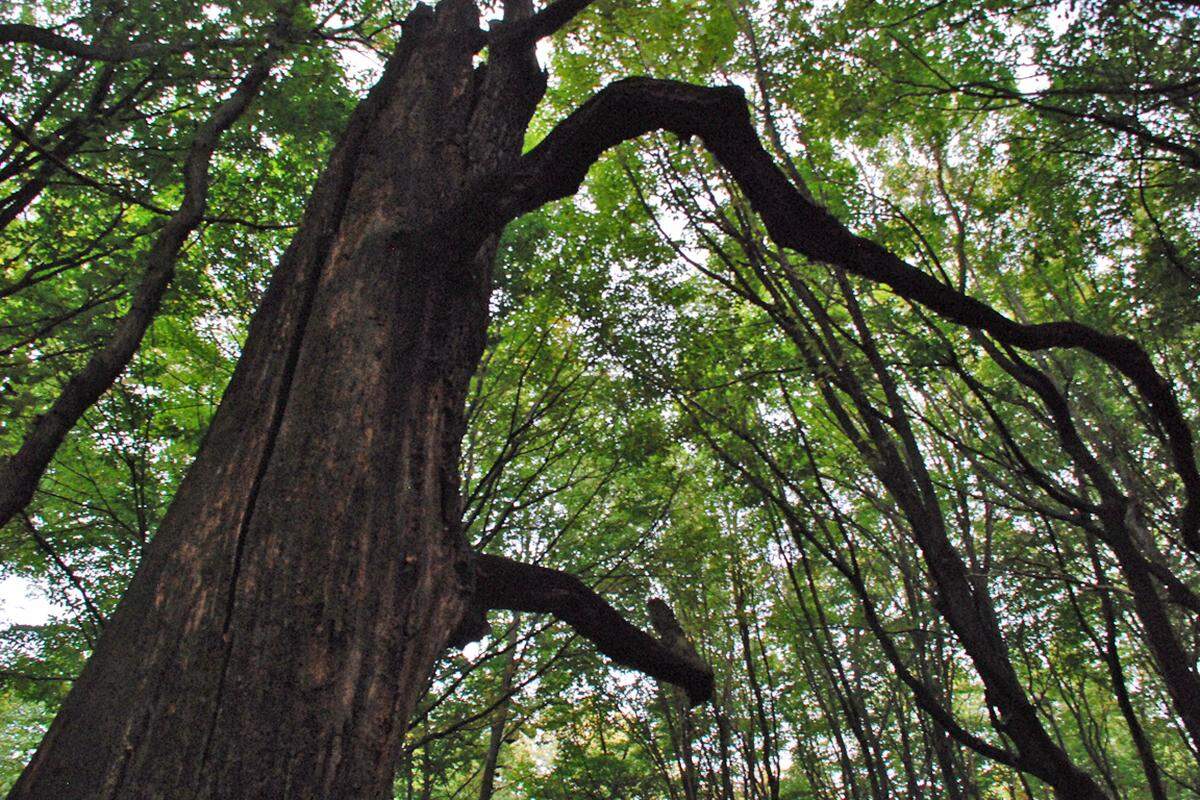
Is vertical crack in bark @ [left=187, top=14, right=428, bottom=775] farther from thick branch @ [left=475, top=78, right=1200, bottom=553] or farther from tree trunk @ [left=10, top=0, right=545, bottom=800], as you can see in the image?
thick branch @ [left=475, top=78, right=1200, bottom=553]

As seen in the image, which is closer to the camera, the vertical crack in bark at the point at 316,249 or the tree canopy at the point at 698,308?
A: the vertical crack in bark at the point at 316,249

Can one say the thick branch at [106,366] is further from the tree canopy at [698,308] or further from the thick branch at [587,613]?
→ the thick branch at [587,613]

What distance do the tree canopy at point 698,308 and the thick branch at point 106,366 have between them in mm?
10

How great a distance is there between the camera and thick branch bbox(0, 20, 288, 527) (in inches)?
65.1

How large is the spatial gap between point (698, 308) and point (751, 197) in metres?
5.67

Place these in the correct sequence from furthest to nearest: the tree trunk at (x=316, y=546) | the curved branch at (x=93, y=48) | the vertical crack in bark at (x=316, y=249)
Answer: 1. the curved branch at (x=93, y=48)
2. the vertical crack in bark at (x=316, y=249)
3. the tree trunk at (x=316, y=546)

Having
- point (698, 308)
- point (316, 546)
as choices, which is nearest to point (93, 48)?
point (316, 546)

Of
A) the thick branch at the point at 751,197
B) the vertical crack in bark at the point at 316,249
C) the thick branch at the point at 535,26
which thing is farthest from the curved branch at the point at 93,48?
the thick branch at the point at 751,197

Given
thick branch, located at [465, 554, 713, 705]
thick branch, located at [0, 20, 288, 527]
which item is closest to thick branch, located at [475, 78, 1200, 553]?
thick branch, located at [465, 554, 713, 705]

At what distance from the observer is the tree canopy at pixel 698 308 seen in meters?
2.72

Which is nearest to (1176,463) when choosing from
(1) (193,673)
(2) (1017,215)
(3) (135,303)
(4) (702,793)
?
(1) (193,673)

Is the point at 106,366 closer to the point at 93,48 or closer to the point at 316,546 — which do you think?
the point at 316,546

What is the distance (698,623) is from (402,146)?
7.41 m

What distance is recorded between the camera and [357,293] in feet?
5.16
